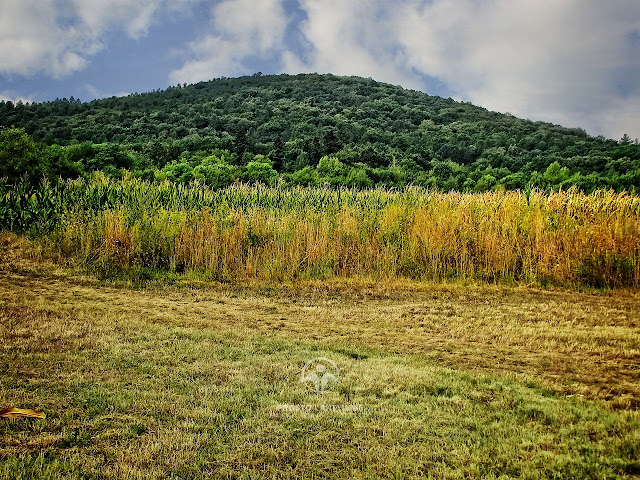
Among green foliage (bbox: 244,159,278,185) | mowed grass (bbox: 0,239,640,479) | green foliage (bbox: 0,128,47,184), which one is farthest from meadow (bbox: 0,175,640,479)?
green foliage (bbox: 244,159,278,185)

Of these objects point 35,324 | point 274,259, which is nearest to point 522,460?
point 35,324

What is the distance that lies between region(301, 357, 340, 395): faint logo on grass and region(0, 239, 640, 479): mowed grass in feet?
0.29


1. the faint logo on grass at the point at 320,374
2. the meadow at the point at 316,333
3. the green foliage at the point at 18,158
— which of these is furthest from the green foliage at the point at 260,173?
the faint logo on grass at the point at 320,374

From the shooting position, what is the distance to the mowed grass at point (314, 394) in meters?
2.75

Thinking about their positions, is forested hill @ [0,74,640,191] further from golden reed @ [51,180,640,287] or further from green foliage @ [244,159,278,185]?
golden reed @ [51,180,640,287]

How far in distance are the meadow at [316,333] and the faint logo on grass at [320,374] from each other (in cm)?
9

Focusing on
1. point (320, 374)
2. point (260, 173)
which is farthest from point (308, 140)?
point (320, 374)

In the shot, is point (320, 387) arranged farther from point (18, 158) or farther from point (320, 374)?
point (18, 158)

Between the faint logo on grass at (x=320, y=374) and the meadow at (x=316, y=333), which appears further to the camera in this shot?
the faint logo on grass at (x=320, y=374)

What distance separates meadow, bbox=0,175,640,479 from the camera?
2.87 meters

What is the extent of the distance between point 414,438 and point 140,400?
1888 mm

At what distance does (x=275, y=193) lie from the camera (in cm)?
1143

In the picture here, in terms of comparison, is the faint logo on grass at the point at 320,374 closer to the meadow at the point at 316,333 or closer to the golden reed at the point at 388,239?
the meadow at the point at 316,333

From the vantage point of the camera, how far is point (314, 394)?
3650 millimetres
